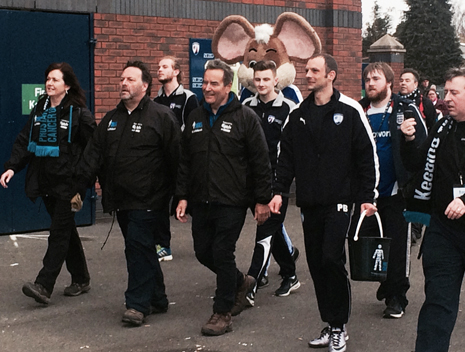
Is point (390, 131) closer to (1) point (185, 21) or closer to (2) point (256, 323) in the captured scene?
(2) point (256, 323)

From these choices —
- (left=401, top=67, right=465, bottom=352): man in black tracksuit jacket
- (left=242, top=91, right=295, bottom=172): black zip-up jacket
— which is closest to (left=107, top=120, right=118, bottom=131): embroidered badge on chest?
(left=242, top=91, right=295, bottom=172): black zip-up jacket

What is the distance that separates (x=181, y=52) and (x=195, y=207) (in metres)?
6.01

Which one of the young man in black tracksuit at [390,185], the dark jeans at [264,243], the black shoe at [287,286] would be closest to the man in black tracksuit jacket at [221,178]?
the dark jeans at [264,243]

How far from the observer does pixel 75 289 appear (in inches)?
290

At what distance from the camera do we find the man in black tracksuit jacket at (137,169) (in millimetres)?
6402

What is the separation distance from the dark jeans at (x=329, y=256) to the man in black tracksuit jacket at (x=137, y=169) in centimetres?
128

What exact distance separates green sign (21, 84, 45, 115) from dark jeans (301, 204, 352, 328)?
5499 mm

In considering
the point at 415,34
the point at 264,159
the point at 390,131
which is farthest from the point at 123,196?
the point at 415,34

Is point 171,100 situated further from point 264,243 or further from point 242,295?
point 242,295

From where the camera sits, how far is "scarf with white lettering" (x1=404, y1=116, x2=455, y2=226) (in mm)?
4910

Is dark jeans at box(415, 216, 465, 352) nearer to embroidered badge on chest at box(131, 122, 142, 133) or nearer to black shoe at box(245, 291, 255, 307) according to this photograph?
black shoe at box(245, 291, 255, 307)

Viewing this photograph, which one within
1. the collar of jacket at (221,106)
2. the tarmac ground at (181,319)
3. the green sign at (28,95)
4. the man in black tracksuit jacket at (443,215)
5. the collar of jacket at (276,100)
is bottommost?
the tarmac ground at (181,319)

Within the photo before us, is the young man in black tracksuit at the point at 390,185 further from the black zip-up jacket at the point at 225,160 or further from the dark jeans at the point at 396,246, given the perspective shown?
the black zip-up jacket at the point at 225,160

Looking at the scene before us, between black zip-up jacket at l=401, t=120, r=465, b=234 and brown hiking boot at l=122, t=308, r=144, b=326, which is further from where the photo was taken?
brown hiking boot at l=122, t=308, r=144, b=326
